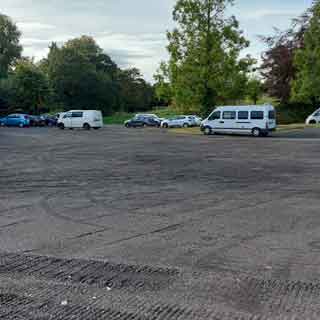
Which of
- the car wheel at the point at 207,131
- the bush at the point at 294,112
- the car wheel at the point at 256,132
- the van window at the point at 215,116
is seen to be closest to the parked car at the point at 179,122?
the bush at the point at 294,112

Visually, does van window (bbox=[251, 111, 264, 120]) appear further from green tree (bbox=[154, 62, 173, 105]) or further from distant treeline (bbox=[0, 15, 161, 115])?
distant treeline (bbox=[0, 15, 161, 115])

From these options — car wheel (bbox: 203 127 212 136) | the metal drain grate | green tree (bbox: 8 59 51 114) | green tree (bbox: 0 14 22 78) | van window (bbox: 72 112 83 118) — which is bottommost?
the metal drain grate

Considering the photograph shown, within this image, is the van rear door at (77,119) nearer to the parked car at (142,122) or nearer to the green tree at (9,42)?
the parked car at (142,122)

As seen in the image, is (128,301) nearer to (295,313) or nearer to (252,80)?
(295,313)

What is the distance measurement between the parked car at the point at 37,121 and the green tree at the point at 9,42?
2732cm

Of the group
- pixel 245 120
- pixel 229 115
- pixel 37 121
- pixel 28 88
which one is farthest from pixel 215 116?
pixel 28 88

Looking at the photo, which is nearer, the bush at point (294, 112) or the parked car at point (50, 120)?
the bush at point (294, 112)

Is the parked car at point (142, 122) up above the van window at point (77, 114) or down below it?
below

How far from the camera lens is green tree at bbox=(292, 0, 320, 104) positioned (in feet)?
134

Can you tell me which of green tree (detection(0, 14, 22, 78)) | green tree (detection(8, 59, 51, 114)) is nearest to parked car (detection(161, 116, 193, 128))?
green tree (detection(8, 59, 51, 114))

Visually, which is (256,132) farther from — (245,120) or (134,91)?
(134,91)

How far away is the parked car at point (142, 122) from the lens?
56031 mm

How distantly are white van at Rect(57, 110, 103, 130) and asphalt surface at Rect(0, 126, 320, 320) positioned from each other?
34888 mm

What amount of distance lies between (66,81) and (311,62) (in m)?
39.8
